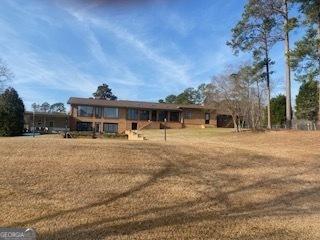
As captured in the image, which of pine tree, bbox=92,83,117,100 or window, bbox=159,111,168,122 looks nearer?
window, bbox=159,111,168,122

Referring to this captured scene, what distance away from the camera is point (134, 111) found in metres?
66.9

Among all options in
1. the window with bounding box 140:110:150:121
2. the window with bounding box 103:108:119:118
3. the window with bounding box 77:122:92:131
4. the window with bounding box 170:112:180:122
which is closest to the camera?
the window with bounding box 77:122:92:131

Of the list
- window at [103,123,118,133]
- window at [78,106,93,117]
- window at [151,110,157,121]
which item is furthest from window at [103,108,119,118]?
window at [151,110,157,121]

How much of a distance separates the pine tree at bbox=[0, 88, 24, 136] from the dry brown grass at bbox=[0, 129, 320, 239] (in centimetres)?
2872

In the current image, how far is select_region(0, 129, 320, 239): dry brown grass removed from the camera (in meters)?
9.07

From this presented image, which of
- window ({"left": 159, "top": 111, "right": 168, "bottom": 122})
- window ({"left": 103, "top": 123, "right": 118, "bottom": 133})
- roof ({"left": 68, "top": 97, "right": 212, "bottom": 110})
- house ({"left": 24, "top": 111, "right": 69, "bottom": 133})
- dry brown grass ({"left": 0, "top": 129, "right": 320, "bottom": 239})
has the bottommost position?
dry brown grass ({"left": 0, "top": 129, "right": 320, "bottom": 239})

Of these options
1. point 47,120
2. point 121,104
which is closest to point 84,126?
point 121,104

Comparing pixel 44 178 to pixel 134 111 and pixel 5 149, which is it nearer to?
pixel 5 149

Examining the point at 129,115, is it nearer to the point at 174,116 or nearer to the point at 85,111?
the point at 85,111

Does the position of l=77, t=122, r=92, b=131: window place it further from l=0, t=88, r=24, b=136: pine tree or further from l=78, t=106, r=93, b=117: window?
l=0, t=88, r=24, b=136: pine tree

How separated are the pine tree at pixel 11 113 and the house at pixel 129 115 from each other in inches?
632

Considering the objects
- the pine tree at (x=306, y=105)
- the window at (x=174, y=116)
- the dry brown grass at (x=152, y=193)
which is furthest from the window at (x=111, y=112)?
the dry brown grass at (x=152, y=193)

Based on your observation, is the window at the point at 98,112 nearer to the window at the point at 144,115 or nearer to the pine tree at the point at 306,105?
the window at the point at 144,115

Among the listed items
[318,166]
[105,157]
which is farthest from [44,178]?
[318,166]
